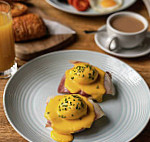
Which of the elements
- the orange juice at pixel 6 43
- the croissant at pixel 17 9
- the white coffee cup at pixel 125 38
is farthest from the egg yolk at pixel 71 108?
the croissant at pixel 17 9

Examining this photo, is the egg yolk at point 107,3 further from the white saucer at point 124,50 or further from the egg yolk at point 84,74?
the egg yolk at point 84,74

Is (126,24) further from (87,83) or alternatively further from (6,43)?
(6,43)

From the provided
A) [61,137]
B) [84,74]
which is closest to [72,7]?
[84,74]

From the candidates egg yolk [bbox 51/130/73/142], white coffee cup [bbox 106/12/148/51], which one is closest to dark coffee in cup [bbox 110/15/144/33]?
white coffee cup [bbox 106/12/148/51]

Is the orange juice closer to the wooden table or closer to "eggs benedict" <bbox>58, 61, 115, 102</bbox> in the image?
the wooden table

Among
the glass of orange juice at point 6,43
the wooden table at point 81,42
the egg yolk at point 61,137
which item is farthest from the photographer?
the glass of orange juice at point 6,43

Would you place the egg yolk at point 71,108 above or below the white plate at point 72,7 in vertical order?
below

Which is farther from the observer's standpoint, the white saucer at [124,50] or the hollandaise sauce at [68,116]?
the white saucer at [124,50]
